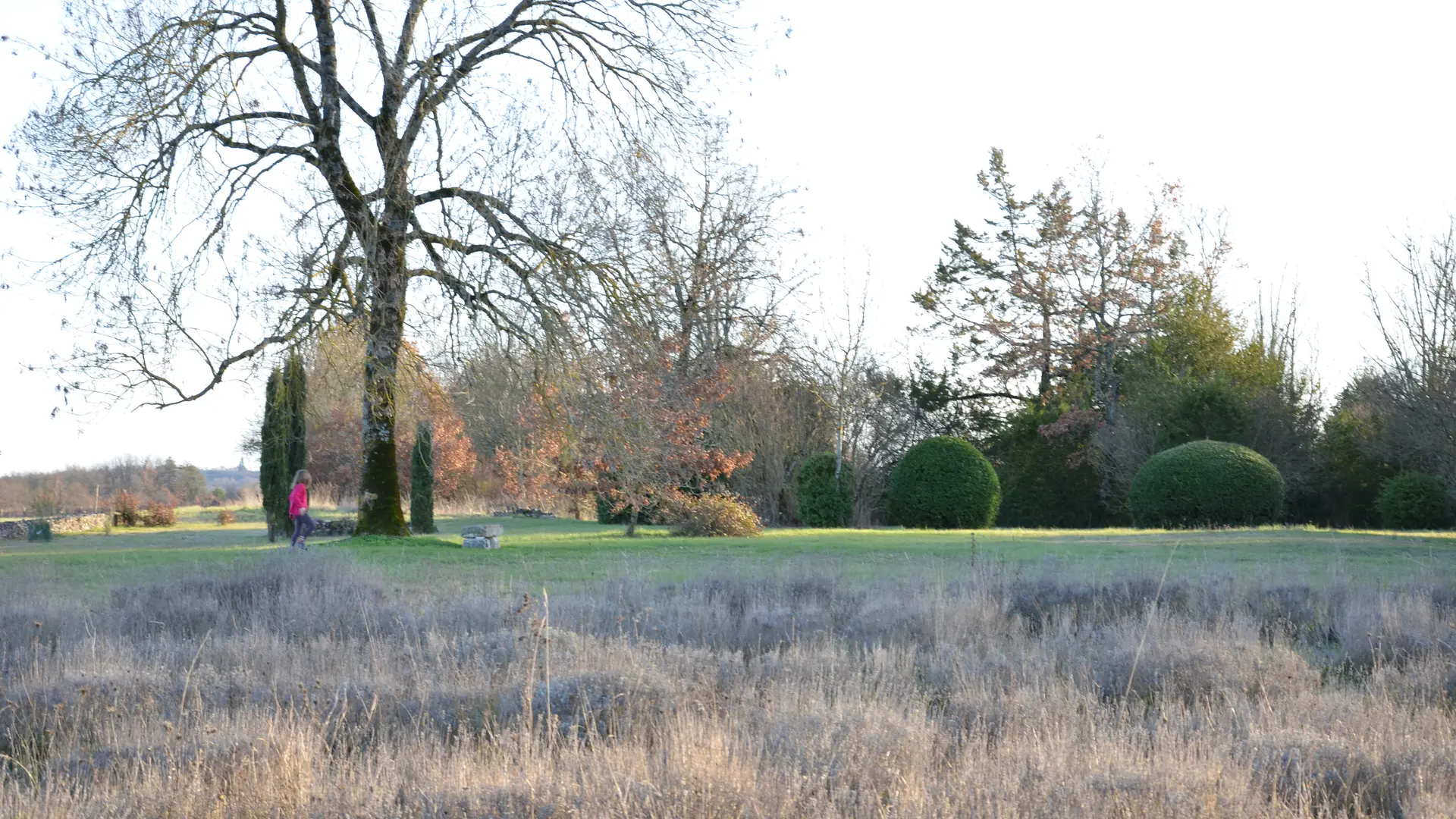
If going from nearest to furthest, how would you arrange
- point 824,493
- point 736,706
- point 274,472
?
point 736,706, point 274,472, point 824,493

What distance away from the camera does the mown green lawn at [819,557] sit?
12.6 m

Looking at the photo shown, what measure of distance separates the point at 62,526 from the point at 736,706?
27610 mm

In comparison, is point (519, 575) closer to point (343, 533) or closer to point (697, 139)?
point (697, 139)

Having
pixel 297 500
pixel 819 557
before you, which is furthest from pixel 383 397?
pixel 819 557

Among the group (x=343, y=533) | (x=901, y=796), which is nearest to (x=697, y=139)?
(x=343, y=533)

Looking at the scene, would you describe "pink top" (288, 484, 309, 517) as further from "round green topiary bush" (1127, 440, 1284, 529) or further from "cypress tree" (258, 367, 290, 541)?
"round green topiary bush" (1127, 440, 1284, 529)

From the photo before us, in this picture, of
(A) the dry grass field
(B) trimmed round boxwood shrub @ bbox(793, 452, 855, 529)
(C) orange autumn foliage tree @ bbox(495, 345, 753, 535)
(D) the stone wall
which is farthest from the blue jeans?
Result: (B) trimmed round boxwood shrub @ bbox(793, 452, 855, 529)

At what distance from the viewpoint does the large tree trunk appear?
16609 millimetres

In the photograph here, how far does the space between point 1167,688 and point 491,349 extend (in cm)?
1207

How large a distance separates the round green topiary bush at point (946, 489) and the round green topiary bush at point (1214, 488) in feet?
11.5

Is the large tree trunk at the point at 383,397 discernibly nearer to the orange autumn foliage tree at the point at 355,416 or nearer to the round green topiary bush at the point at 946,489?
the orange autumn foliage tree at the point at 355,416

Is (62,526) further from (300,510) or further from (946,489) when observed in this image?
(946,489)

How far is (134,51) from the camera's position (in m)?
15.5

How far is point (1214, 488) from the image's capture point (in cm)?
2350
